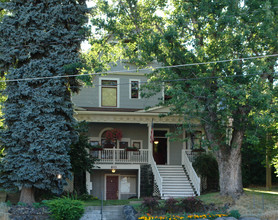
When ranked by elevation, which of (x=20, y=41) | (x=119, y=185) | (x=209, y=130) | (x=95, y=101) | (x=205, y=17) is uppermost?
(x=205, y=17)

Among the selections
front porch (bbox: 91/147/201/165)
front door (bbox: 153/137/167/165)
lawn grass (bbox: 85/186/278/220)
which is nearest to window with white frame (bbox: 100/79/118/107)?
front porch (bbox: 91/147/201/165)

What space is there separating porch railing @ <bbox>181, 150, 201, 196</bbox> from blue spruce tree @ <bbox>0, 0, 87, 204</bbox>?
7.37m

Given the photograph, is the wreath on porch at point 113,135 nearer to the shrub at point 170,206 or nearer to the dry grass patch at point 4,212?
the shrub at point 170,206

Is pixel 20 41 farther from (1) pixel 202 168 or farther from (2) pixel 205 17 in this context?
(1) pixel 202 168

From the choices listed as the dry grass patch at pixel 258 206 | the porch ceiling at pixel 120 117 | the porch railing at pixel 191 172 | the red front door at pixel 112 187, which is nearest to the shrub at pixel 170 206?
the dry grass patch at pixel 258 206

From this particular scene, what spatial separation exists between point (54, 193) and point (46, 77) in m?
4.95

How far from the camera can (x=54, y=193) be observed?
55.5ft

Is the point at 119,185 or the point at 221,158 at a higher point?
the point at 221,158

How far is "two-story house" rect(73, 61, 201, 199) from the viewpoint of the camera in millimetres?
22125

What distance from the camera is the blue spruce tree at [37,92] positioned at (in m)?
16.0

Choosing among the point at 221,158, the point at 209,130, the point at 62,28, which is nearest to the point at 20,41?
the point at 62,28

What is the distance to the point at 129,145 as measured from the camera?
24844 millimetres

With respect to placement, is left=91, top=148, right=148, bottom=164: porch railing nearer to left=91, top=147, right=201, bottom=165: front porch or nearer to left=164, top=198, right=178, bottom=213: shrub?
left=91, top=147, right=201, bottom=165: front porch

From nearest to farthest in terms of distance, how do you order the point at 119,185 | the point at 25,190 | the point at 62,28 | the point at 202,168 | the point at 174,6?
the point at 25,190 → the point at 62,28 → the point at 174,6 → the point at 202,168 → the point at 119,185
